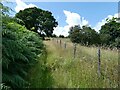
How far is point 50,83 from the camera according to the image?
960 cm

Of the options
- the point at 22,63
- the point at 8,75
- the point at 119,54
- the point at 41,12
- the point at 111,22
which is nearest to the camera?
the point at 111,22

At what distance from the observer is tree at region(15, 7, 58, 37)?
69688 mm

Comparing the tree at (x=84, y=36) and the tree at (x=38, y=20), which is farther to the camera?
the tree at (x=38, y=20)

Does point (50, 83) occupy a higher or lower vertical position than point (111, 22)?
lower

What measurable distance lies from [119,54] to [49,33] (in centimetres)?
6049

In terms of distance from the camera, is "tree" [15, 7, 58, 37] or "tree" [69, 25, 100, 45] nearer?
"tree" [69, 25, 100, 45]

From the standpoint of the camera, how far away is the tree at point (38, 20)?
69688 mm

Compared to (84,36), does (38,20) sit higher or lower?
higher

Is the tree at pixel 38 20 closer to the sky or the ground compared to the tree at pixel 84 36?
closer to the sky

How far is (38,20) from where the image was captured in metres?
71.9

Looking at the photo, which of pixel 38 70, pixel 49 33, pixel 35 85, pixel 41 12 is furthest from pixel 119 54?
pixel 41 12

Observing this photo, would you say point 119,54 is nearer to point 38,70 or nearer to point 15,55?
point 38,70

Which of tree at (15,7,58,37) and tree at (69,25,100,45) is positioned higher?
tree at (15,7,58,37)

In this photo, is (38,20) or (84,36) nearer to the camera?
(84,36)
